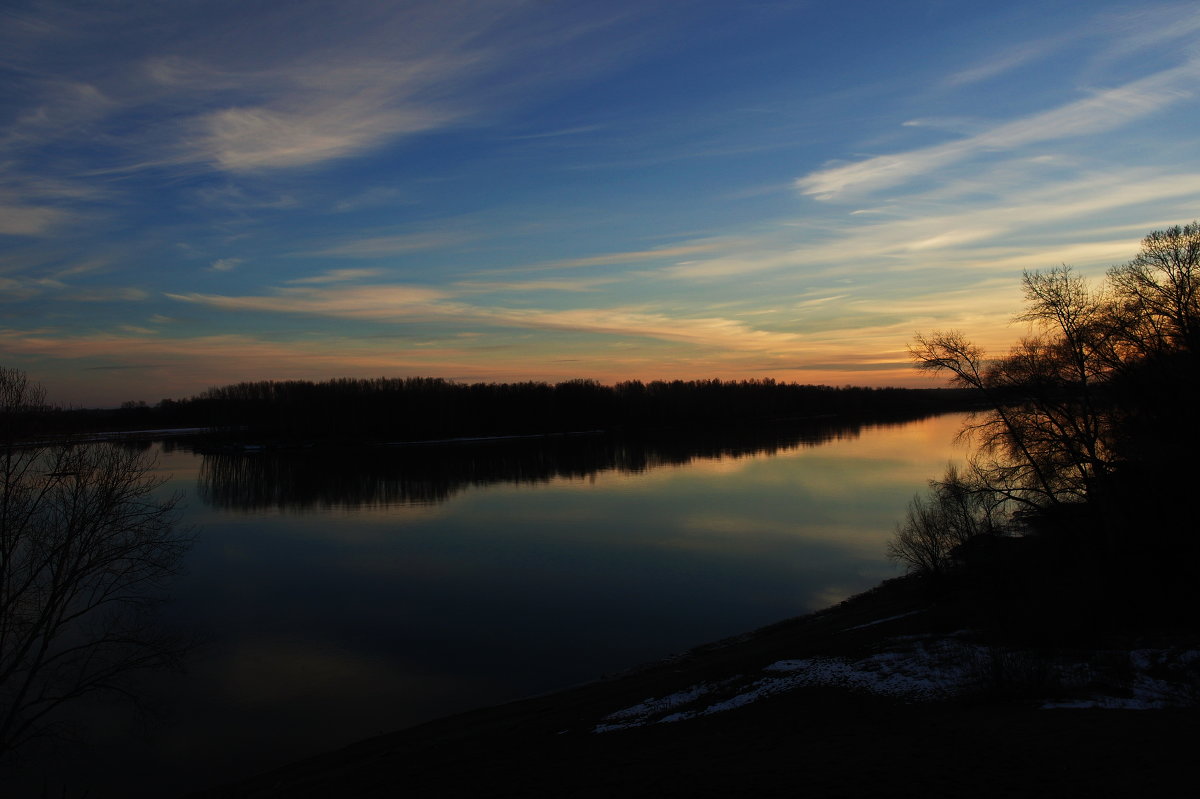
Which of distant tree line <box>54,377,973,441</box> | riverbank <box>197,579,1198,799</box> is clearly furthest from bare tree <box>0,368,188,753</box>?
distant tree line <box>54,377,973,441</box>

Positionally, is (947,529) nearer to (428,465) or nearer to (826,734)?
(826,734)

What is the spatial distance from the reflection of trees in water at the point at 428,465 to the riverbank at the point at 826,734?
26.7m

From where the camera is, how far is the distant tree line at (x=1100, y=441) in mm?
14352

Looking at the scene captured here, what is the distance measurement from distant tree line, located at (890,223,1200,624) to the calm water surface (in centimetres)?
405

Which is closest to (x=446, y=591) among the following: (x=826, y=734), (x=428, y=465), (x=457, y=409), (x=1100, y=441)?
(x=826, y=734)

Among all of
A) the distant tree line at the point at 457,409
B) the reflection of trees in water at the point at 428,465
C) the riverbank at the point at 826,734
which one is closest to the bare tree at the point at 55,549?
the riverbank at the point at 826,734

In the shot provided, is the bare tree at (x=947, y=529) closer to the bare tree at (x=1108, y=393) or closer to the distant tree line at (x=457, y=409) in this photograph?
the bare tree at (x=1108, y=393)

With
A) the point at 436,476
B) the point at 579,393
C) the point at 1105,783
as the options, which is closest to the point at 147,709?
the point at 1105,783

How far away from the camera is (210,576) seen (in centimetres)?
2202

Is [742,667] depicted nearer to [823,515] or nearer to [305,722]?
[305,722]

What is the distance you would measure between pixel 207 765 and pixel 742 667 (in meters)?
8.40

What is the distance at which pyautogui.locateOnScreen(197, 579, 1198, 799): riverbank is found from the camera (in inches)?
251

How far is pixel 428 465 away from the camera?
56719 mm

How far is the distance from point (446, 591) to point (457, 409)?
270 ft
